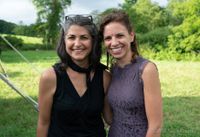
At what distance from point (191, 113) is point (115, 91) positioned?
239 inches

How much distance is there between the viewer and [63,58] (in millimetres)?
2789

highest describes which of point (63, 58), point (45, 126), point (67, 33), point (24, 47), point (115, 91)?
point (67, 33)

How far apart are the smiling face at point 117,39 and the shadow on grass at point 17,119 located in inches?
166

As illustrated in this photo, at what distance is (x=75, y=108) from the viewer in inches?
107

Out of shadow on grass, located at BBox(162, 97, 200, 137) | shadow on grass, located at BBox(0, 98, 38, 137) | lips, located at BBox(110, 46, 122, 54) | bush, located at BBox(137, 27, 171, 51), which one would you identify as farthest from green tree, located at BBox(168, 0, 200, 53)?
lips, located at BBox(110, 46, 122, 54)

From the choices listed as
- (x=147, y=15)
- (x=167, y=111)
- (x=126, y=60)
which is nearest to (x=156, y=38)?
(x=147, y=15)

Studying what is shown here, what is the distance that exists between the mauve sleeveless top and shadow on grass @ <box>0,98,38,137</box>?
13.4ft

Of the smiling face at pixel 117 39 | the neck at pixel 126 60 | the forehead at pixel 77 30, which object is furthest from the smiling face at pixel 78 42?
the neck at pixel 126 60

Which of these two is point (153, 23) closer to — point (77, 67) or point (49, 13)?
point (49, 13)

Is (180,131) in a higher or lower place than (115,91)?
lower

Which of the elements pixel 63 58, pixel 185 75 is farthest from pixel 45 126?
pixel 185 75

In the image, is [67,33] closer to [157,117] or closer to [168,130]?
[157,117]

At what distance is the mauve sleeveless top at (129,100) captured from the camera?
2625 mm

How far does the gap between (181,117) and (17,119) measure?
336 centimetres
